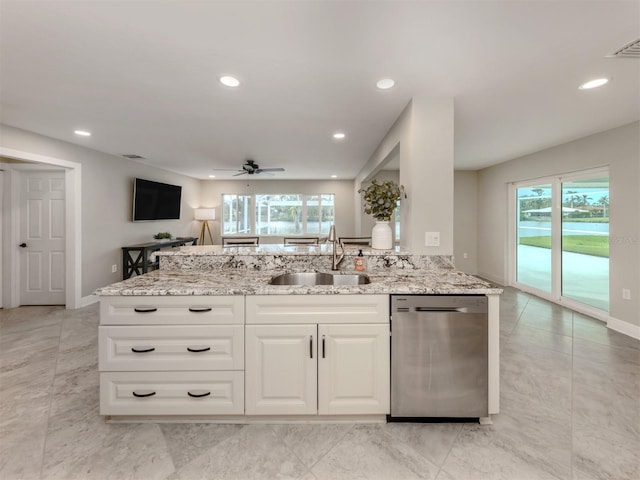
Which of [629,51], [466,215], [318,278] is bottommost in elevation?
[318,278]

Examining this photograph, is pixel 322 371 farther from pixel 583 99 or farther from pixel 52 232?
pixel 52 232

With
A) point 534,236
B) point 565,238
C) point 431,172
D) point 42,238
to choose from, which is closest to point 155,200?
point 42,238

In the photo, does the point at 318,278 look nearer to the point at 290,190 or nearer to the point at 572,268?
the point at 572,268

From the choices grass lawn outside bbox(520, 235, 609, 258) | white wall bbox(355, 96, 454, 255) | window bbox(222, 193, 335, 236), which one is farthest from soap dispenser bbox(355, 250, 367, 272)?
window bbox(222, 193, 335, 236)

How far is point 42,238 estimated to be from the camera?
419 cm

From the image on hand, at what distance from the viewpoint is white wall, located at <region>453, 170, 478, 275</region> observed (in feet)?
20.7

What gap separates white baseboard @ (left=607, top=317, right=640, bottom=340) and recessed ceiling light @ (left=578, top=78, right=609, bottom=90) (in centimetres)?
263

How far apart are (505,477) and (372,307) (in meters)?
1.03

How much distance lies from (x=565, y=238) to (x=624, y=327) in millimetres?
1455

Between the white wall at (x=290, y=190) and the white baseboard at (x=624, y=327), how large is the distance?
519 cm

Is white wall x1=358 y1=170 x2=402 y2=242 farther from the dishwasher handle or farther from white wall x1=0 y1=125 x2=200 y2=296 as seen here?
the dishwasher handle

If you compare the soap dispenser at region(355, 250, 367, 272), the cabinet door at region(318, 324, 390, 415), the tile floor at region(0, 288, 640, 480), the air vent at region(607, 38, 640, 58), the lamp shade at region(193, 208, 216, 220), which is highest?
the air vent at region(607, 38, 640, 58)

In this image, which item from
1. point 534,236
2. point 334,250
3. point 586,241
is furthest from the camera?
point 534,236

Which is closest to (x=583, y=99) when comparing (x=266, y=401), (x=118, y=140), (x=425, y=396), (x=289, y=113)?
(x=289, y=113)
